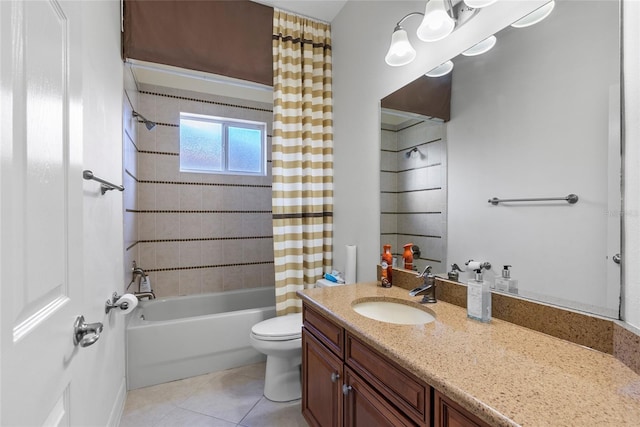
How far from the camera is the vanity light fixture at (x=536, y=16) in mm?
1049

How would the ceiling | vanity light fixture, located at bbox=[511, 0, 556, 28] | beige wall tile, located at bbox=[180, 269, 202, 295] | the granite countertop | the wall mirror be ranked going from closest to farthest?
the granite countertop < the wall mirror < vanity light fixture, located at bbox=[511, 0, 556, 28] < the ceiling < beige wall tile, located at bbox=[180, 269, 202, 295]

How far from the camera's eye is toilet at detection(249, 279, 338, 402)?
187 cm

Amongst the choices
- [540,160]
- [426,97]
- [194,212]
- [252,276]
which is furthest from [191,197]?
[540,160]

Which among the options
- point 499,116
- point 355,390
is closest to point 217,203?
point 355,390

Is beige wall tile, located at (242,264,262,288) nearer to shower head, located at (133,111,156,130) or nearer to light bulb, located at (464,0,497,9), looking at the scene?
shower head, located at (133,111,156,130)

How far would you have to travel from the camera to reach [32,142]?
588mm

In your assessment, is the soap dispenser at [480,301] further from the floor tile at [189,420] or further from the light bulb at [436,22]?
the floor tile at [189,420]

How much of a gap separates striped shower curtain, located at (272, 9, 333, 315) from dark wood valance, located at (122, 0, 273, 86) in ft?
0.43

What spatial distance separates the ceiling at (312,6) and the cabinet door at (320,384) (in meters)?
2.35

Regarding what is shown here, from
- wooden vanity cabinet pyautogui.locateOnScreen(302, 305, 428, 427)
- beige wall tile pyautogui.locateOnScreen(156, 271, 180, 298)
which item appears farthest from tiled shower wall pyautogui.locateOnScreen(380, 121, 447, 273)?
beige wall tile pyautogui.locateOnScreen(156, 271, 180, 298)

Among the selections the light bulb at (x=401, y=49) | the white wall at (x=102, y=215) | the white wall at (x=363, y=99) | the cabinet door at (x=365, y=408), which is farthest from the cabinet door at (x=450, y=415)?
the light bulb at (x=401, y=49)

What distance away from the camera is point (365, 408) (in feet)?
3.52

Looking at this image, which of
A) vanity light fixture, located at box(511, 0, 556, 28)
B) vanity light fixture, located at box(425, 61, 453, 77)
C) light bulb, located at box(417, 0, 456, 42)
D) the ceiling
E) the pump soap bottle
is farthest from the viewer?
Answer: the ceiling

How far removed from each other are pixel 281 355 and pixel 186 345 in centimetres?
81
